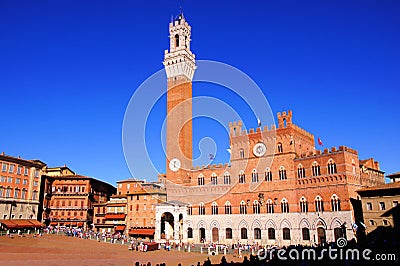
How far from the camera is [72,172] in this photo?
80875 millimetres

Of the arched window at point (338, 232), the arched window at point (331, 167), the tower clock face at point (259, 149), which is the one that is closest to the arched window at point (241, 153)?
the tower clock face at point (259, 149)

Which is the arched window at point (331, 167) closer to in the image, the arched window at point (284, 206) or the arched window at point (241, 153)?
the arched window at point (284, 206)

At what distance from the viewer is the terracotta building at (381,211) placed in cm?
3825

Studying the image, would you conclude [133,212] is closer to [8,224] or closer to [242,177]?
[8,224]

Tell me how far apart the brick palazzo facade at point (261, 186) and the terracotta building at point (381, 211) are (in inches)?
70.6

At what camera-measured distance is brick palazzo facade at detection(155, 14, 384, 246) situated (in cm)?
4359

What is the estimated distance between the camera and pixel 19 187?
58.4 meters

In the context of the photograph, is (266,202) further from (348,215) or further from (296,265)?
(296,265)

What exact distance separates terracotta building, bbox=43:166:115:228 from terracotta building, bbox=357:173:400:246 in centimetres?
4907

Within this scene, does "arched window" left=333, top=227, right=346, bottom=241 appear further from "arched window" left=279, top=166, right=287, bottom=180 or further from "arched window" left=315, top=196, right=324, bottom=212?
"arched window" left=279, top=166, right=287, bottom=180

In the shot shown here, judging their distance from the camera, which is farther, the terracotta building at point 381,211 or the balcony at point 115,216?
the balcony at point 115,216

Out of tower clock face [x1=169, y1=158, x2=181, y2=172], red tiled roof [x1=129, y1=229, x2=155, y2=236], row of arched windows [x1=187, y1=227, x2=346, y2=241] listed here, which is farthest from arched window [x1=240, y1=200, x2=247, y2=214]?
red tiled roof [x1=129, y1=229, x2=155, y2=236]

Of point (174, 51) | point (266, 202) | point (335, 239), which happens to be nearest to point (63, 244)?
point (266, 202)

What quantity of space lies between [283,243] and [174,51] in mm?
38992
